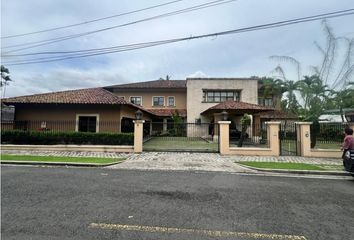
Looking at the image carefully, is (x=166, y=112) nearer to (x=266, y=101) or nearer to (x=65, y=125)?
(x=266, y=101)

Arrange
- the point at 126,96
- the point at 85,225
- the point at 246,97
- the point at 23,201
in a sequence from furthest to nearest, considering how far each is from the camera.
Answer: the point at 126,96, the point at 246,97, the point at 23,201, the point at 85,225

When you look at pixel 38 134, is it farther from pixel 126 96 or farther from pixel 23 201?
pixel 126 96

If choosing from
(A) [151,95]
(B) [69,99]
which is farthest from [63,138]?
(A) [151,95]

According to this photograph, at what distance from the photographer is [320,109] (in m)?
17.9

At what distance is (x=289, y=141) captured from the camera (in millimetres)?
15070

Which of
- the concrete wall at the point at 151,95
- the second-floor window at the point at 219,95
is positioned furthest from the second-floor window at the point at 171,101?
the second-floor window at the point at 219,95

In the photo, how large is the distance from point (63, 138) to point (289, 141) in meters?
14.4

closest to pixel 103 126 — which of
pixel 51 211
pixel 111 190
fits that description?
pixel 111 190

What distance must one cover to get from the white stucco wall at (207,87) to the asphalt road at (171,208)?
23165 millimetres

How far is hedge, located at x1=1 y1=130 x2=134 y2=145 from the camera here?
1564 centimetres

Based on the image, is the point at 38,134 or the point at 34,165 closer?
the point at 34,165

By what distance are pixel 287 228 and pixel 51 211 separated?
4.38m

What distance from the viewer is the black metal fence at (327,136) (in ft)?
47.3

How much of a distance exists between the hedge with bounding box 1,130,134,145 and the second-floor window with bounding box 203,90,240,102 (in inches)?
693
